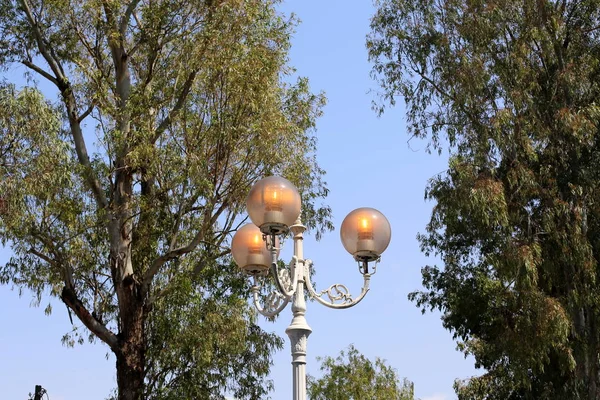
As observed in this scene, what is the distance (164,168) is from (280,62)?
2.41 m

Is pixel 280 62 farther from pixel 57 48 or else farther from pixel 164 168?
pixel 57 48

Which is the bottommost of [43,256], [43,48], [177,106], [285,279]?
[285,279]

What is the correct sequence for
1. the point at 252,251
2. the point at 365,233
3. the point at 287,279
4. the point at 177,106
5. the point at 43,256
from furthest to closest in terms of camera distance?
the point at 177,106
the point at 43,256
the point at 252,251
the point at 287,279
the point at 365,233

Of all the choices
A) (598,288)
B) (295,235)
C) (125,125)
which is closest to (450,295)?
(598,288)

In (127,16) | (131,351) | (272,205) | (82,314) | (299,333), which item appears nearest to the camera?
(272,205)

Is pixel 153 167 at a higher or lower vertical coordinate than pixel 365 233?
higher

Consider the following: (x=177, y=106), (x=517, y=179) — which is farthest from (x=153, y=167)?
(x=517, y=179)

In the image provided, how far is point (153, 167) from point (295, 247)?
6.46 metres

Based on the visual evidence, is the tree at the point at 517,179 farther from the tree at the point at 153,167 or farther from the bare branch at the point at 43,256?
the bare branch at the point at 43,256

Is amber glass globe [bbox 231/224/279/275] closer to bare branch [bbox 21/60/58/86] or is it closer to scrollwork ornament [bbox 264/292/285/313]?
scrollwork ornament [bbox 264/292/285/313]

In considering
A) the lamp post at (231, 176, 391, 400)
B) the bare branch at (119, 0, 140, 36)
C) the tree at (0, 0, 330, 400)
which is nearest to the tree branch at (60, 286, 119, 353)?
the tree at (0, 0, 330, 400)

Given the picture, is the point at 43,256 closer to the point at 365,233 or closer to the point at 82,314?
the point at 82,314

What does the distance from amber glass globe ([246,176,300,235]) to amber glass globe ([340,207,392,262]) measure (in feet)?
2.09

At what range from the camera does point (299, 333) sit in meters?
5.56
